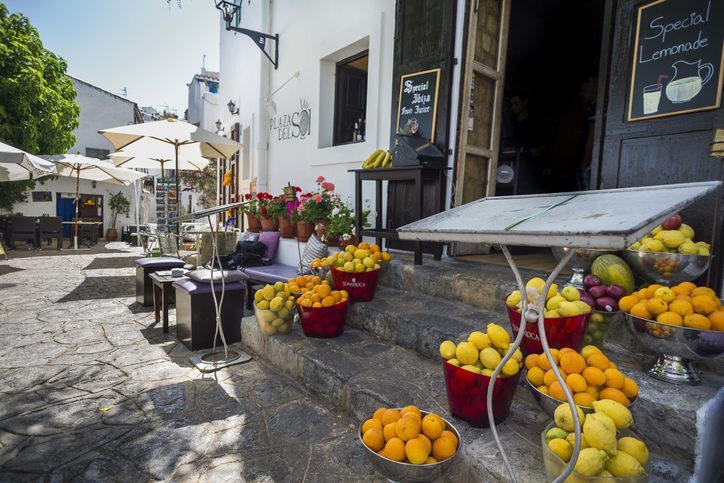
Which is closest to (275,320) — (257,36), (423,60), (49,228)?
→ (423,60)

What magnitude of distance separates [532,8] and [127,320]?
694cm

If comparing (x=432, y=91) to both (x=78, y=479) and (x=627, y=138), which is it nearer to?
(x=627, y=138)

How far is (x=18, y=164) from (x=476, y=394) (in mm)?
8967

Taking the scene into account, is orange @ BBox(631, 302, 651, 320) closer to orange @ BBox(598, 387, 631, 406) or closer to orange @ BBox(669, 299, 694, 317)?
orange @ BBox(669, 299, 694, 317)

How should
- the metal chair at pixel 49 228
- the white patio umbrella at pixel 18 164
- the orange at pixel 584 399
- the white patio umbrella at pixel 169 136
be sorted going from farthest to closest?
the metal chair at pixel 49 228, the white patio umbrella at pixel 18 164, the white patio umbrella at pixel 169 136, the orange at pixel 584 399

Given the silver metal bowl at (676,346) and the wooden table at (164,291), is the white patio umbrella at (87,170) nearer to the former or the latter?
the wooden table at (164,291)

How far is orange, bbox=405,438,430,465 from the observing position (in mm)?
1502

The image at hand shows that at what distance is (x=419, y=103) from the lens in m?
4.49

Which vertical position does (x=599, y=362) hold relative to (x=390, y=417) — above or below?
above

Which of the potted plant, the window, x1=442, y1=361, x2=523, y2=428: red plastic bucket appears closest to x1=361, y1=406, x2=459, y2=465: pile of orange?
x1=442, y1=361, x2=523, y2=428: red plastic bucket

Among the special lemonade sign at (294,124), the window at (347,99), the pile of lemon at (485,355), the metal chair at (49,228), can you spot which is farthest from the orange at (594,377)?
the metal chair at (49,228)

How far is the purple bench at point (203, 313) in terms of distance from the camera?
146 inches

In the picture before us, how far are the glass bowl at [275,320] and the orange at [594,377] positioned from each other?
92.7 inches

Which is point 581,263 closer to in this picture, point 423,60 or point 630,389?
point 630,389
